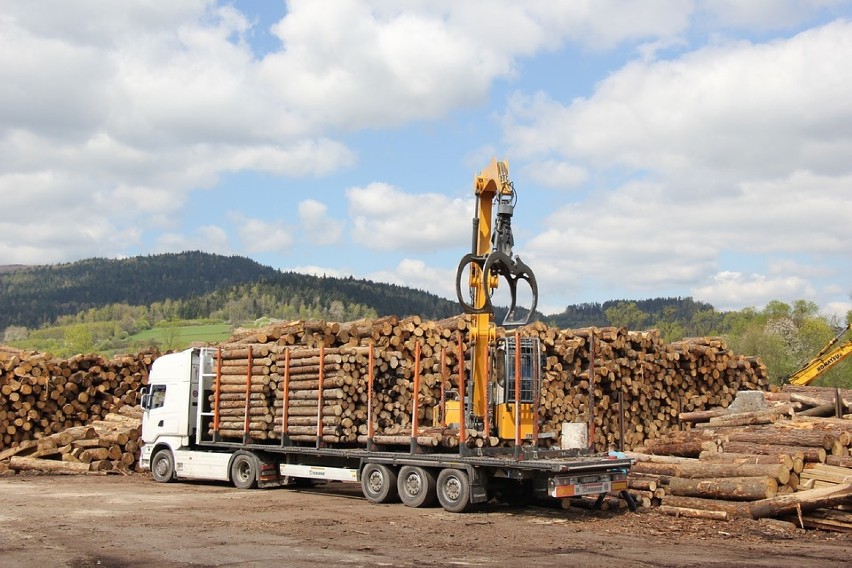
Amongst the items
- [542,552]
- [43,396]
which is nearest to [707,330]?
[43,396]

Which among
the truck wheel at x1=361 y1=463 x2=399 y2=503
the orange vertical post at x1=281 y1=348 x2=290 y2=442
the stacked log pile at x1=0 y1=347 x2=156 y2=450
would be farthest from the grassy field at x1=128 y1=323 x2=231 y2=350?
the truck wheel at x1=361 y1=463 x2=399 y2=503

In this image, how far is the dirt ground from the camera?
1046 cm

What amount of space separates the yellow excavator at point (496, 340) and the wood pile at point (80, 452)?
36.6ft

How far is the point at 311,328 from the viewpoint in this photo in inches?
844

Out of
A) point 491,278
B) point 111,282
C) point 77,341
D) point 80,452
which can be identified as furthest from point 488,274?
point 111,282

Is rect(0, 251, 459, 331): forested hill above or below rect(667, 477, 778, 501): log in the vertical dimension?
above

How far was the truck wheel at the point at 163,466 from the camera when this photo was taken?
20.0 m

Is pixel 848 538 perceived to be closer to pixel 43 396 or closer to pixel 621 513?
pixel 621 513

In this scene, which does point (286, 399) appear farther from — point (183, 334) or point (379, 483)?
point (183, 334)

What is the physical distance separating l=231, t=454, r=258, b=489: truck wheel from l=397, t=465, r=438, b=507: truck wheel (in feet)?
13.9

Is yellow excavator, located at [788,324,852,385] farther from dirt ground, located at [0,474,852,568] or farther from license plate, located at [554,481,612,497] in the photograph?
license plate, located at [554,481,612,497]

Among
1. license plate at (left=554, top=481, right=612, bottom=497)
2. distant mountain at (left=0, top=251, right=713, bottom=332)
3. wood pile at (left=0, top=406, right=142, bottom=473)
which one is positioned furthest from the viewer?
distant mountain at (left=0, top=251, right=713, bottom=332)

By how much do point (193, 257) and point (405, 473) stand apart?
173m

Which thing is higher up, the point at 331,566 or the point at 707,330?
the point at 707,330
